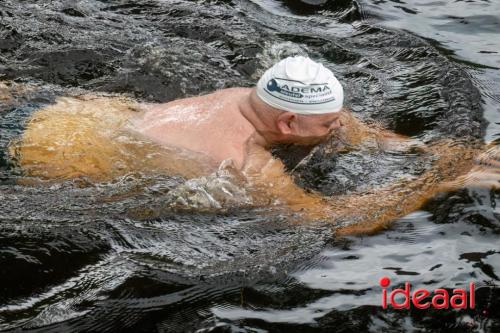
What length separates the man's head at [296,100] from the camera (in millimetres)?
5617

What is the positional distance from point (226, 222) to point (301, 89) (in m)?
1.27

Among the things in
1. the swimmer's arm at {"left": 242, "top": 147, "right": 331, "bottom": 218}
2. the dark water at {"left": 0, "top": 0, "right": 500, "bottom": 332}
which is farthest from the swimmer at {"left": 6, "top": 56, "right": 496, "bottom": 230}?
the dark water at {"left": 0, "top": 0, "right": 500, "bottom": 332}

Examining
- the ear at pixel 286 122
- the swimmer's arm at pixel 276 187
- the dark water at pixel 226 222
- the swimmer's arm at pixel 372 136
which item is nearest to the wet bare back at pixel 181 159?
the swimmer's arm at pixel 276 187

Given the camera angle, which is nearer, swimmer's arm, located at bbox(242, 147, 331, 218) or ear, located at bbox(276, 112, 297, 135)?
swimmer's arm, located at bbox(242, 147, 331, 218)

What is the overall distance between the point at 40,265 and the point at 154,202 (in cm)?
104

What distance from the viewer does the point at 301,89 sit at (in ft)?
18.3

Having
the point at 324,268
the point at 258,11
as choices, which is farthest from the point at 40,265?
the point at 258,11

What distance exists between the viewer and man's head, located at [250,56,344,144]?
562 cm

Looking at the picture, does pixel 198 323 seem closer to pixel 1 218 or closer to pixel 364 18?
pixel 1 218

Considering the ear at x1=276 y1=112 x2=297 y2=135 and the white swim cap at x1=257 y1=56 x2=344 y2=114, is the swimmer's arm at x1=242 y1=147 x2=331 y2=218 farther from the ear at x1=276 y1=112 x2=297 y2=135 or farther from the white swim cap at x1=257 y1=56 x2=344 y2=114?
Result: the white swim cap at x1=257 y1=56 x2=344 y2=114

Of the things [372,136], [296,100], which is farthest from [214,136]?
[372,136]

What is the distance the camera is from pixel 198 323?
4156 mm

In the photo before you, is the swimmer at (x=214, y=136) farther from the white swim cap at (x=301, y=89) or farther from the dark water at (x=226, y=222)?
the dark water at (x=226, y=222)

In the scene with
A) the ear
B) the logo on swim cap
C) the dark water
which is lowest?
the dark water
